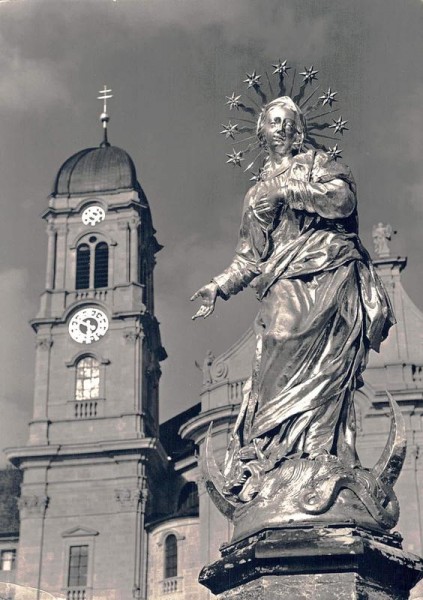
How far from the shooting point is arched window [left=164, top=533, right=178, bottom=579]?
130 feet

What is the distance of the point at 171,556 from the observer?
130ft

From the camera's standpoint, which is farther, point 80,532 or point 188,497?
point 188,497

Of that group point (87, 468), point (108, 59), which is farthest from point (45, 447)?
point (108, 59)

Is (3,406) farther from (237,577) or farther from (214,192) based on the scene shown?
(237,577)

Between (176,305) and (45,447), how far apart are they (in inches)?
321

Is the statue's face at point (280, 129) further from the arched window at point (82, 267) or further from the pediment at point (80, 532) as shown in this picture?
the arched window at point (82, 267)

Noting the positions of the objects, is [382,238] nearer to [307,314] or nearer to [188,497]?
[188,497]

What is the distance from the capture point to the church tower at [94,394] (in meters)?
39.8

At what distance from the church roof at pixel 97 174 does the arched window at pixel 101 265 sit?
7.92ft

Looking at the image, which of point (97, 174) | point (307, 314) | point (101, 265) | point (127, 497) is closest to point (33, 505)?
point (127, 497)

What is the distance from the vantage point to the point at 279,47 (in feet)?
60.6

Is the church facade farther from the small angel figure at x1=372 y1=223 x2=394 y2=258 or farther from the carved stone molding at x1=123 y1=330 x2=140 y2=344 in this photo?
the small angel figure at x1=372 y1=223 x2=394 y2=258

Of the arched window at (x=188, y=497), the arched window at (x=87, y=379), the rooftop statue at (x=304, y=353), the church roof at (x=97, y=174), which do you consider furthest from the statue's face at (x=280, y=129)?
the church roof at (x=97, y=174)

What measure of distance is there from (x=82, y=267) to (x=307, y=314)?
130 ft
